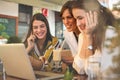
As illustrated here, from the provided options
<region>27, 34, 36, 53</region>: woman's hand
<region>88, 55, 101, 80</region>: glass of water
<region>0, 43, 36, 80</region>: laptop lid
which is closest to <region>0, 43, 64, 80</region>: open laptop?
<region>0, 43, 36, 80</region>: laptop lid

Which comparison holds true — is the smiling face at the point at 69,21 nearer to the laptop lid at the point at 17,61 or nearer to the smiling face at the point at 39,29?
the smiling face at the point at 39,29

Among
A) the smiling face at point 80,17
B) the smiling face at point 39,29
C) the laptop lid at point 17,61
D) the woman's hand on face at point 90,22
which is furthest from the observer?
the smiling face at point 39,29

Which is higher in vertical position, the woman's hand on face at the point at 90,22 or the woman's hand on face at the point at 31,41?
the woman's hand on face at the point at 90,22

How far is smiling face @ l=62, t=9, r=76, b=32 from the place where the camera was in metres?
1.65

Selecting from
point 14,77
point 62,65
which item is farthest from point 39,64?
point 14,77

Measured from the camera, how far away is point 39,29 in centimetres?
195

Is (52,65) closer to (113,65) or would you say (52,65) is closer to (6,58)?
(6,58)

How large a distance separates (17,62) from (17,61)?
0.03ft

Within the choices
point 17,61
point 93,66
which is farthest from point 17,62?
point 93,66

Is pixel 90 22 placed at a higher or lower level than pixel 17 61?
higher

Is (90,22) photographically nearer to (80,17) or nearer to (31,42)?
(80,17)

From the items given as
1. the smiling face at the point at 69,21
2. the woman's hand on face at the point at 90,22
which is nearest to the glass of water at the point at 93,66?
the woman's hand on face at the point at 90,22

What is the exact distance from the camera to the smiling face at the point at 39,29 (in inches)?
76.9

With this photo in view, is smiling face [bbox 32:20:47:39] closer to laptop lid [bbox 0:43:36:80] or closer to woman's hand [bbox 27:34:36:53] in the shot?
woman's hand [bbox 27:34:36:53]
